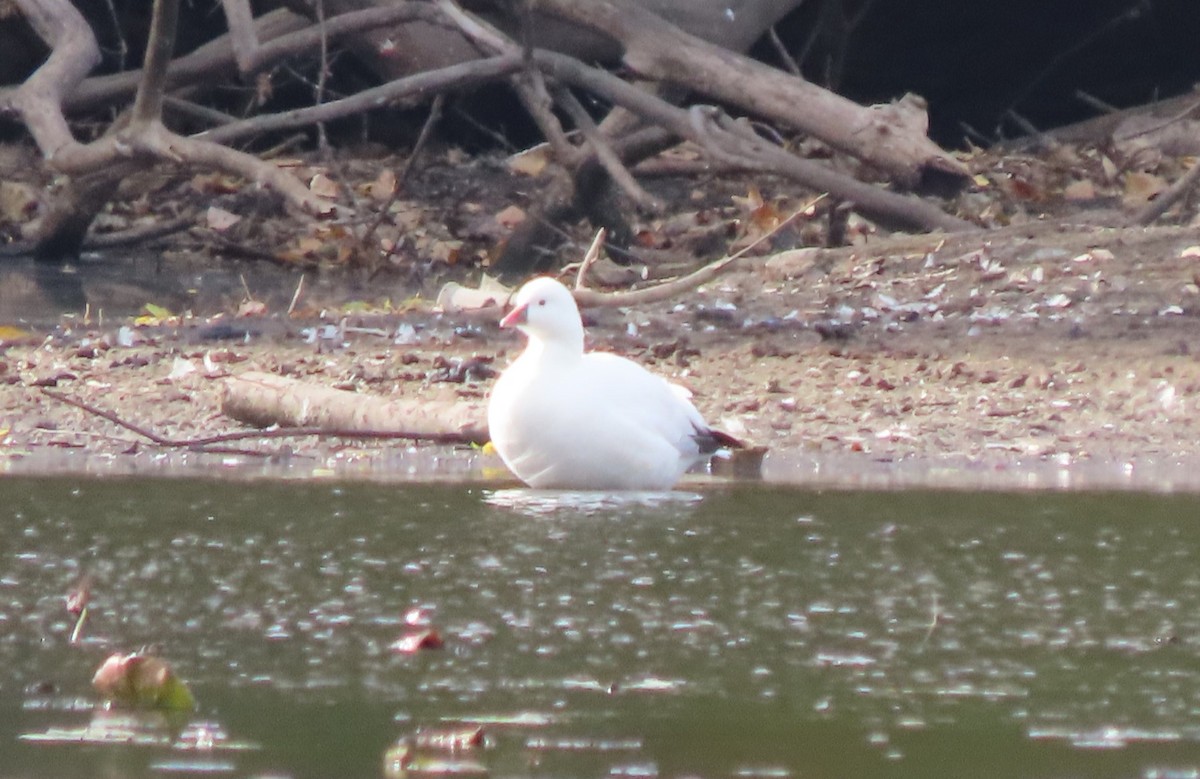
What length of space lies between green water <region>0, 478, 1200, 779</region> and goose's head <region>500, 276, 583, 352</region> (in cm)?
48

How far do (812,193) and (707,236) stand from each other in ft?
3.85

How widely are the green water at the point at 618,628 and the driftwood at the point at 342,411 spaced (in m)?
0.86

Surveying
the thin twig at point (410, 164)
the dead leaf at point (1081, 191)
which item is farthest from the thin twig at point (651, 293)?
the dead leaf at point (1081, 191)

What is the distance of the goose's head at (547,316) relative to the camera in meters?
5.98

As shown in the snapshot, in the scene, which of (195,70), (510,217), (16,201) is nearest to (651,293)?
(195,70)

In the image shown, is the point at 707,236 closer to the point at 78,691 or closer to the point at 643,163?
the point at 643,163

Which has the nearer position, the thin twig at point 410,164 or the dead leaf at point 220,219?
the thin twig at point 410,164

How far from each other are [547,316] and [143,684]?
9.37ft

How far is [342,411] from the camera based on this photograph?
22.2ft

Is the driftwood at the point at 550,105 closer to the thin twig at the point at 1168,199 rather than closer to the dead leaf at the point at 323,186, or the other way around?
the thin twig at the point at 1168,199

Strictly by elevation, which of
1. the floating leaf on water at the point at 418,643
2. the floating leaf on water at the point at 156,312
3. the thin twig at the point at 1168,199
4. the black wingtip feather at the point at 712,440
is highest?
the thin twig at the point at 1168,199

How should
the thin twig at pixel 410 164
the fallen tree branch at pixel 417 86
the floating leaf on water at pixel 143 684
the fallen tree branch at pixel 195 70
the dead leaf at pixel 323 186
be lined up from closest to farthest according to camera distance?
1. the floating leaf on water at pixel 143 684
2. the fallen tree branch at pixel 417 86
3. the thin twig at pixel 410 164
4. the fallen tree branch at pixel 195 70
5. the dead leaf at pixel 323 186

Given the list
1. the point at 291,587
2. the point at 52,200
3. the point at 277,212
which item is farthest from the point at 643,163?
the point at 291,587

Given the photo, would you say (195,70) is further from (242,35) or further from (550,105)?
(550,105)
